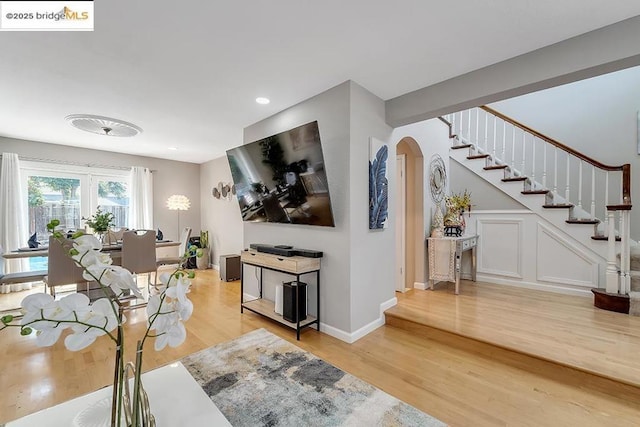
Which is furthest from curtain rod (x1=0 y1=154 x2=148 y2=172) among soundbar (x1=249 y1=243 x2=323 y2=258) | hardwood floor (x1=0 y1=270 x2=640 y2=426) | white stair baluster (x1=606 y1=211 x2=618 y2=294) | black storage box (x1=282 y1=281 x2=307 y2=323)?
white stair baluster (x1=606 y1=211 x2=618 y2=294)

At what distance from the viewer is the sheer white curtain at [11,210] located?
415cm

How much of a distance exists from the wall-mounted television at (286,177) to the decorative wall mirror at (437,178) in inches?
82.2

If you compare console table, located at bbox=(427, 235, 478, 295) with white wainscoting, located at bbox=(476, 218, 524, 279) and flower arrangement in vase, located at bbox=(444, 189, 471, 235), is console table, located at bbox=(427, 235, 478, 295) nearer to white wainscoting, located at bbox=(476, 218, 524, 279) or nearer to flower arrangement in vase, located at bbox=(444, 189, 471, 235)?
flower arrangement in vase, located at bbox=(444, 189, 471, 235)

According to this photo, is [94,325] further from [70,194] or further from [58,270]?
[70,194]

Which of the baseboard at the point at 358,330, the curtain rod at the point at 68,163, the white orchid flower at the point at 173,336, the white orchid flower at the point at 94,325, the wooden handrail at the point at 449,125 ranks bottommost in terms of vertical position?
the baseboard at the point at 358,330

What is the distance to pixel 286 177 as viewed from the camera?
2.97 metres

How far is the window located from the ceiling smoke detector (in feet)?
6.02

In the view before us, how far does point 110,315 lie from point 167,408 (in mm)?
502

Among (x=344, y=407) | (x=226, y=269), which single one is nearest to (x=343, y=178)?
(x=344, y=407)

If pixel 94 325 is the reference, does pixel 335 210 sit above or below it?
above

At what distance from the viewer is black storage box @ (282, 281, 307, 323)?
108 inches

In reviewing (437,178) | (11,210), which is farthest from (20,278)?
(437,178)

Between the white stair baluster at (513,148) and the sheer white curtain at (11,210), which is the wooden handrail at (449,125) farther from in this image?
the sheer white curtain at (11,210)

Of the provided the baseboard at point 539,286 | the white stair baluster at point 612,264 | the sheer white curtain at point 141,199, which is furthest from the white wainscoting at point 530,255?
the sheer white curtain at point 141,199
